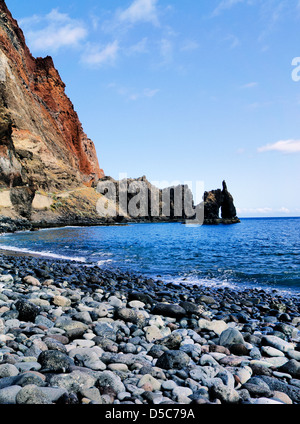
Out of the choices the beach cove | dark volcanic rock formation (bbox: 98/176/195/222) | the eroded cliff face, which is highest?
the eroded cliff face

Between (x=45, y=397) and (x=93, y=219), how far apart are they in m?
89.1

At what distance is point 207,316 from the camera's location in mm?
7539

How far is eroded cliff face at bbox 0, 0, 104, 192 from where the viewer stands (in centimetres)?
5938

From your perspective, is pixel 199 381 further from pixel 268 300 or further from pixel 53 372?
pixel 268 300

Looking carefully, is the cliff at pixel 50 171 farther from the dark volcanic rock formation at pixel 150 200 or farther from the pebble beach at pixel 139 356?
the pebble beach at pixel 139 356

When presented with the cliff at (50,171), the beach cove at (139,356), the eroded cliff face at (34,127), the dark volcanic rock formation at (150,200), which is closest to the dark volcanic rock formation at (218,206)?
the cliff at (50,171)

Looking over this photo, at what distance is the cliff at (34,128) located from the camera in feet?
193

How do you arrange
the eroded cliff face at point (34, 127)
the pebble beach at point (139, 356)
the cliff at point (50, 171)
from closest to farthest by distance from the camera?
the pebble beach at point (139, 356) → the cliff at point (50, 171) → the eroded cliff face at point (34, 127)

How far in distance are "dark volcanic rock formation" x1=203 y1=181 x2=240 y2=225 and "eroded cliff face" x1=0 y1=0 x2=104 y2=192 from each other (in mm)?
62210

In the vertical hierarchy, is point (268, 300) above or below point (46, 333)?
below

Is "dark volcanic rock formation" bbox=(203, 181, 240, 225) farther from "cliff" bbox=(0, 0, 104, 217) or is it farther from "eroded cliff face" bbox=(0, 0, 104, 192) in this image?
"eroded cliff face" bbox=(0, 0, 104, 192)

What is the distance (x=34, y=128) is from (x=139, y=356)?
9980 centimetres

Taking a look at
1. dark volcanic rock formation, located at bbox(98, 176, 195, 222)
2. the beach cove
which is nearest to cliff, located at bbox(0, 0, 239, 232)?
dark volcanic rock formation, located at bbox(98, 176, 195, 222)
